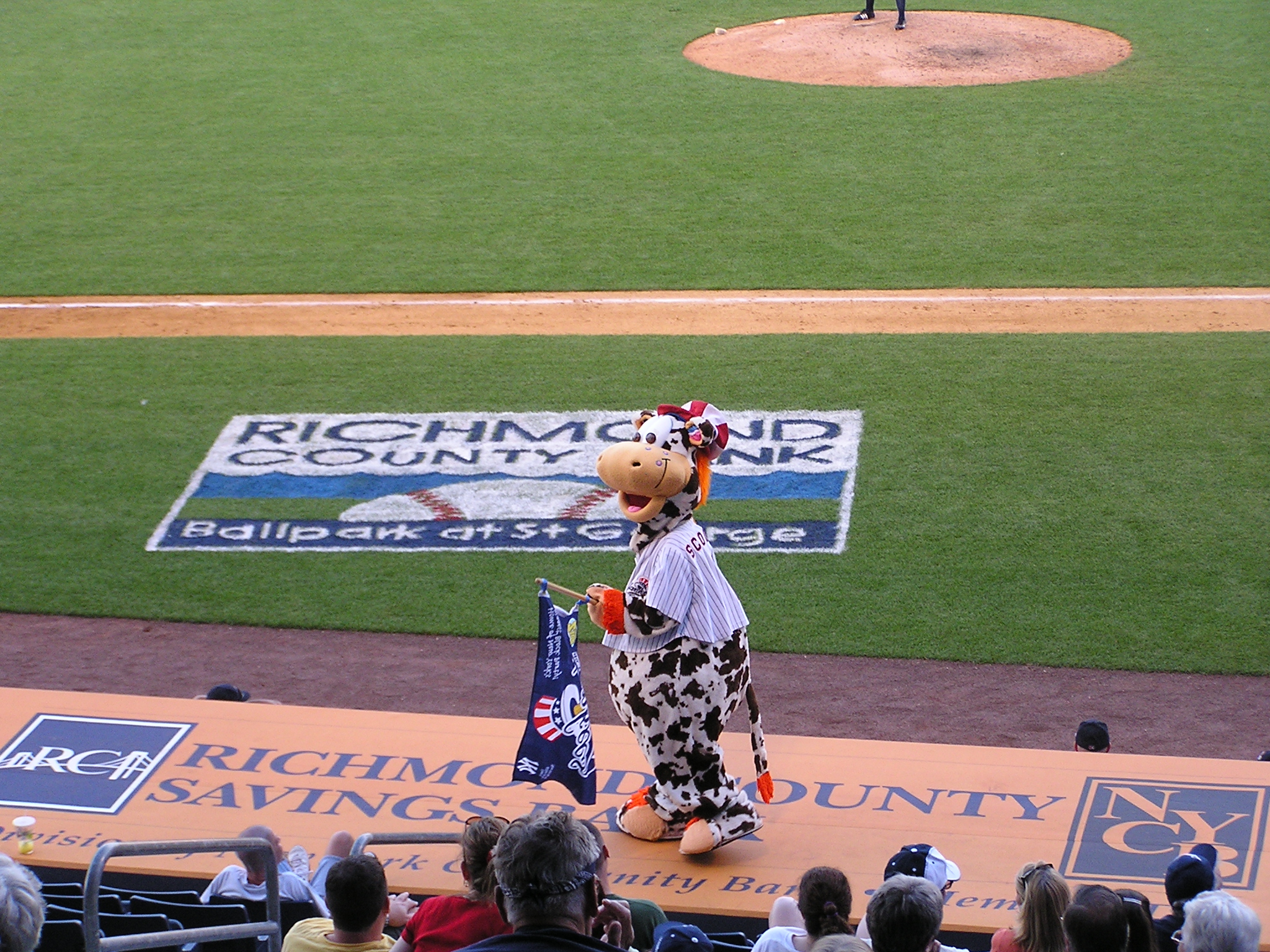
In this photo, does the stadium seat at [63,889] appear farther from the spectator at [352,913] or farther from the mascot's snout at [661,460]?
the mascot's snout at [661,460]

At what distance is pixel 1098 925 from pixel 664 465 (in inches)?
87.0

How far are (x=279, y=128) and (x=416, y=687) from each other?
12585mm

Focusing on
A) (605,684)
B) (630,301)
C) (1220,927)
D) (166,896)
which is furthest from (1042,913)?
(630,301)

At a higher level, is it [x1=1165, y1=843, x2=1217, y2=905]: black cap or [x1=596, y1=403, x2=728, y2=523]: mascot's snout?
[x1=596, y1=403, x2=728, y2=523]: mascot's snout

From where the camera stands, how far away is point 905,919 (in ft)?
11.0

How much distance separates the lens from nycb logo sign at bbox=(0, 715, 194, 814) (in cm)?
577

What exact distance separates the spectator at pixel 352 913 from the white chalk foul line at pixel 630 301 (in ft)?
29.9

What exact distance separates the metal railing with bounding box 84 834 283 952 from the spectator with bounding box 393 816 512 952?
0.40 meters

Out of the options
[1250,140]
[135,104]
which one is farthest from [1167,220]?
[135,104]

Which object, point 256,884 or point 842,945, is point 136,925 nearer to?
point 256,884

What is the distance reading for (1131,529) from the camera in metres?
8.70

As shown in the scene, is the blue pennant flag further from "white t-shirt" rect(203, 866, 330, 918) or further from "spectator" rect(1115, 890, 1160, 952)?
"spectator" rect(1115, 890, 1160, 952)

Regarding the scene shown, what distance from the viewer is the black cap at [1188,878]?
410 cm

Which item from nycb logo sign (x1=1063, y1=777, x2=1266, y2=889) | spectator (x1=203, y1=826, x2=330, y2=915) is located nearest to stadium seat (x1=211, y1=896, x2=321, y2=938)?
spectator (x1=203, y1=826, x2=330, y2=915)
